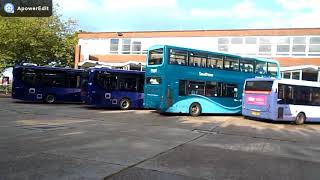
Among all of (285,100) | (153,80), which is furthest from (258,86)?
(153,80)

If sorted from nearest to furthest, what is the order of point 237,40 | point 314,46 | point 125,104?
point 125,104 → point 314,46 → point 237,40

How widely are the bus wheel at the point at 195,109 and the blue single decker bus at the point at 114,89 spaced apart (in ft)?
16.7

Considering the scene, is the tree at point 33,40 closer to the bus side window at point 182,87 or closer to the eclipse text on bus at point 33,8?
the bus side window at point 182,87

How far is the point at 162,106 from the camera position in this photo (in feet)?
76.2

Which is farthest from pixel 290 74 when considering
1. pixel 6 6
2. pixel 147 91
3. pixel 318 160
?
pixel 6 6

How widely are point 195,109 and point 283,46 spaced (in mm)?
19365

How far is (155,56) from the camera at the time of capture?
23.7 metres

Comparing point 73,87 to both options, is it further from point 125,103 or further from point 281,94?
point 281,94

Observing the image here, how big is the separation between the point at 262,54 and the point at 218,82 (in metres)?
17.5

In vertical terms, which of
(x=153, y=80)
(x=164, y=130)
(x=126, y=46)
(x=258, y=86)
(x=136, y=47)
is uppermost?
(x=126, y=46)

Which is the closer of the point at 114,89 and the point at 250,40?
the point at 114,89

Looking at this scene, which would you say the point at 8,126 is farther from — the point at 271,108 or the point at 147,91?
the point at 271,108

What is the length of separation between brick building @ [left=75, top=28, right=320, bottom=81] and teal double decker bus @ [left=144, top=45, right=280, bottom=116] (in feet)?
38.9

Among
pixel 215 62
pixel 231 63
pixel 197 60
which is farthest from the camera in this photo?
→ pixel 231 63
